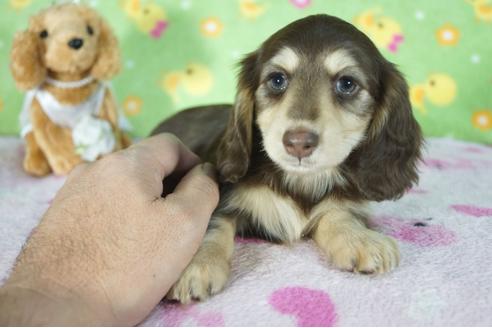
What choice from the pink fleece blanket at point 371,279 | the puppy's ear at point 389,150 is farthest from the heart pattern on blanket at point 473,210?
the puppy's ear at point 389,150

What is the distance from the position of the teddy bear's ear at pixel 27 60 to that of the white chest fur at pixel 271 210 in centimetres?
142

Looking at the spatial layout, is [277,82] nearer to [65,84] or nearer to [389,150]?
[389,150]

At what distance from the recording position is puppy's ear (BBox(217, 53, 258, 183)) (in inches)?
71.5

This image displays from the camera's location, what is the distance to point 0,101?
11.7 feet

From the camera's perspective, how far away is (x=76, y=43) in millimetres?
2627

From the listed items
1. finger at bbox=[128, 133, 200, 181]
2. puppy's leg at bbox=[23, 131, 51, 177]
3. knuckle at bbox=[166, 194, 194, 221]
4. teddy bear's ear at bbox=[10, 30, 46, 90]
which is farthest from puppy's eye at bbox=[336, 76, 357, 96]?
puppy's leg at bbox=[23, 131, 51, 177]

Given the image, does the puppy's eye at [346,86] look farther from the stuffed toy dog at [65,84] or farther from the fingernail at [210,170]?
the stuffed toy dog at [65,84]

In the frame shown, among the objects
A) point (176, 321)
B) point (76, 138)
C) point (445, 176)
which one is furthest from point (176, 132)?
point (176, 321)

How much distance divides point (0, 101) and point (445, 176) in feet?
9.38

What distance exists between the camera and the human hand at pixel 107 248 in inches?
43.3

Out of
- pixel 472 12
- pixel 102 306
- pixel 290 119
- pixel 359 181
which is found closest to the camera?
pixel 102 306

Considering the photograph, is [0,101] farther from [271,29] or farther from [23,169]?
[271,29]

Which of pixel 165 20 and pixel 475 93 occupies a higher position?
pixel 165 20

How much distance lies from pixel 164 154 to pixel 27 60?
1367 mm
